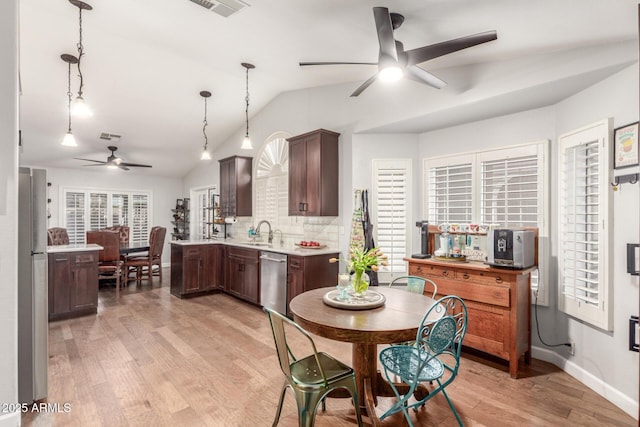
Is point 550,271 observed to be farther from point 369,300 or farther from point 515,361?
point 369,300

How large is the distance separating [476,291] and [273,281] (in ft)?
8.61

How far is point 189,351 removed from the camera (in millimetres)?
3318

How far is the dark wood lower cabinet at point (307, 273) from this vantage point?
4.18 metres

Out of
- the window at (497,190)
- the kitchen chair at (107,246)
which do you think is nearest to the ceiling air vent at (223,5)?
the window at (497,190)

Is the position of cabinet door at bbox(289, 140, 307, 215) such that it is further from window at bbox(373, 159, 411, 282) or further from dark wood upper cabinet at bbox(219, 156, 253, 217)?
dark wood upper cabinet at bbox(219, 156, 253, 217)

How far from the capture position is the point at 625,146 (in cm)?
241

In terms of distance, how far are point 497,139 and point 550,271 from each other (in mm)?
1439

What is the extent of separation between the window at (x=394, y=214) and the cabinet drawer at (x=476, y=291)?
2.79 feet

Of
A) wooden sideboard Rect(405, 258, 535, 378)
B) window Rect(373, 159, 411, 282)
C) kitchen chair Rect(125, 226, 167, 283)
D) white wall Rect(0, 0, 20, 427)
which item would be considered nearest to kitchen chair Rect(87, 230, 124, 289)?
kitchen chair Rect(125, 226, 167, 283)

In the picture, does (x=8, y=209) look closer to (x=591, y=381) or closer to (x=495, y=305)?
(x=495, y=305)

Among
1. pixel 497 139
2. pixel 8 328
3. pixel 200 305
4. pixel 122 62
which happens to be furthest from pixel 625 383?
pixel 122 62

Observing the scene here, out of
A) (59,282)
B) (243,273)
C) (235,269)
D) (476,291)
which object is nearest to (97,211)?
(59,282)

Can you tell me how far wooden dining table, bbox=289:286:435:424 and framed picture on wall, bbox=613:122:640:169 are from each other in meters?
1.78

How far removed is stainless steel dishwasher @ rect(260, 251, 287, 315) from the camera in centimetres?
440
